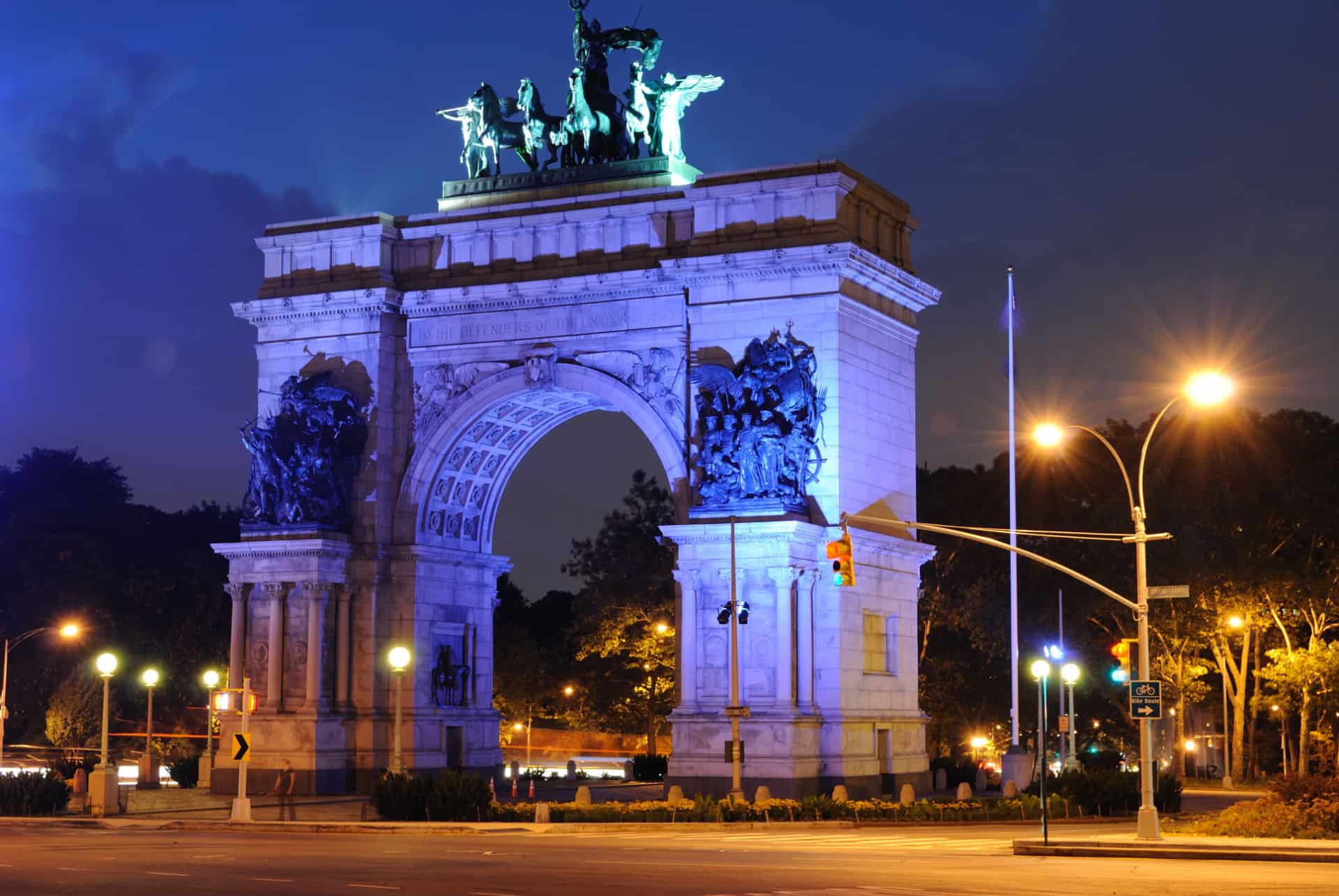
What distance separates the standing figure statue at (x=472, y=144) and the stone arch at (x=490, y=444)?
6.98 m

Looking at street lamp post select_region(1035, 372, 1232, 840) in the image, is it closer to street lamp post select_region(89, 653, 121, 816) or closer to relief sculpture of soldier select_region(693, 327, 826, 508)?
relief sculpture of soldier select_region(693, 327, 826, 508)

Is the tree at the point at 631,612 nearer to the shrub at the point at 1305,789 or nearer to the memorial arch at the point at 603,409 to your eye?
the memorial arch at the point at 603,409

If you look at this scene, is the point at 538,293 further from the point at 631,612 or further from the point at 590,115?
the point at 631,612

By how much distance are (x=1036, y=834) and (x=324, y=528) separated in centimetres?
2417

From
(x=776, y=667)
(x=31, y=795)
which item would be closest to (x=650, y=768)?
(x=776, y=667)

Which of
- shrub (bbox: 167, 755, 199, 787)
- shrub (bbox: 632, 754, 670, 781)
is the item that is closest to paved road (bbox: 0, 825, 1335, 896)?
shrub (bbox: 167, 755, 199, 787)

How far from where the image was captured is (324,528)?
54938mm

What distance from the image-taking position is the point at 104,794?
48875 mm

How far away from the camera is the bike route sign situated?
123 feet

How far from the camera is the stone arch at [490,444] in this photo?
53312mm

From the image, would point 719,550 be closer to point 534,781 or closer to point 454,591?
point 454,591

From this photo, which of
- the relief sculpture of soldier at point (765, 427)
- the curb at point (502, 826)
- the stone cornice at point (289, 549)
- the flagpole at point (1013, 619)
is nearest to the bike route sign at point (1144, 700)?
the curb at point (502, 826)

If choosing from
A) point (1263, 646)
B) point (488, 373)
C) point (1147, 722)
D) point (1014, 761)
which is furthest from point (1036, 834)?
point (1263, 646)

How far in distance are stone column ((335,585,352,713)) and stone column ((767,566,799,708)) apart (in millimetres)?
13895
